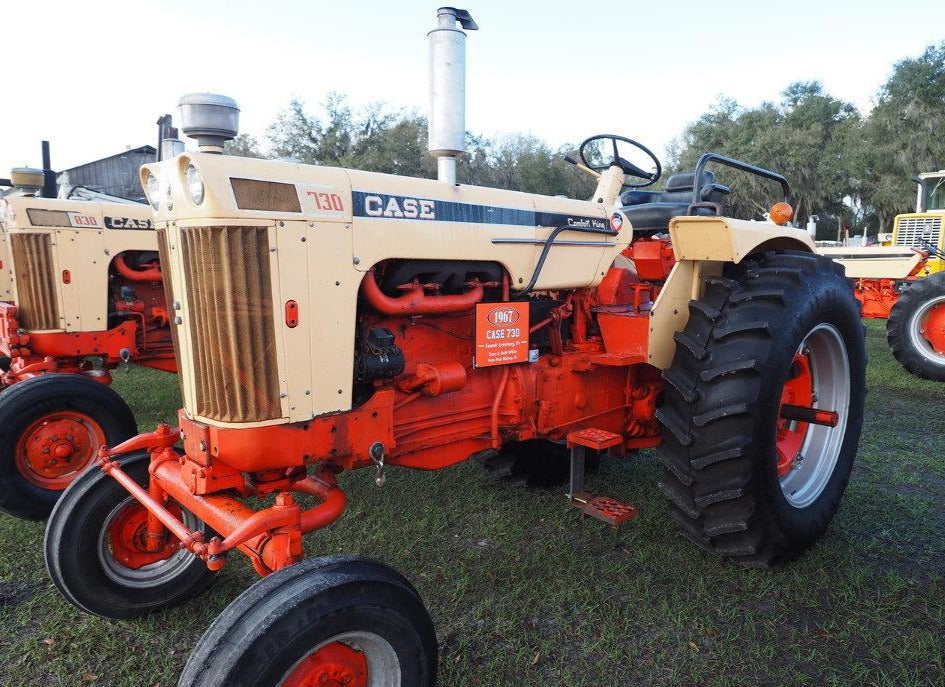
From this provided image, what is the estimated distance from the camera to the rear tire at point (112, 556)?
2.37 meters

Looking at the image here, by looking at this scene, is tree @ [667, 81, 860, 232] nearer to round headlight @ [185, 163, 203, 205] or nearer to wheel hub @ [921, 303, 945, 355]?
wheel hub @ [921, 303, 945, 355]

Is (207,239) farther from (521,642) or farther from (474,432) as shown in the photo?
(521,642)

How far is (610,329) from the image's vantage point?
300 centimetres

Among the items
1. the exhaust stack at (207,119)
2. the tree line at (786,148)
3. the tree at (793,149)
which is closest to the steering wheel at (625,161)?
the exhaust stack at (207,119)

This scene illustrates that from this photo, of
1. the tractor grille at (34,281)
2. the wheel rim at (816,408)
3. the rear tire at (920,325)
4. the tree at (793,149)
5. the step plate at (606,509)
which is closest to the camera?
the step plate at (606,509)

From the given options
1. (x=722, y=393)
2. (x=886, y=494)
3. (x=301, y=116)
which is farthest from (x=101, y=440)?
(x=301, y=116)

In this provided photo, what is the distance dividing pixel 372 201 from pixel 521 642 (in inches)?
62.7

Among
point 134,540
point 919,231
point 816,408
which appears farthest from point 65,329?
point 919,231

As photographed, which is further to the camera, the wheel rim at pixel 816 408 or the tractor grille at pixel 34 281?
the tractor grille at pixel 34 281

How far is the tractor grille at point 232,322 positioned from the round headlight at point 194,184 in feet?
0.27

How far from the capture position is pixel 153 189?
2.05m

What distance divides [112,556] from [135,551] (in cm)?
8

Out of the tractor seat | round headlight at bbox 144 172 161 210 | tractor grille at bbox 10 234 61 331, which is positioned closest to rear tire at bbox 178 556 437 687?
round headlight at bbox 144 172 161 210

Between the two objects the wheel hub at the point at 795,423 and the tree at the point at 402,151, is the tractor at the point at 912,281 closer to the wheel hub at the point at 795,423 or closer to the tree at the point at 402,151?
the wheel hub at the point at 795,423
